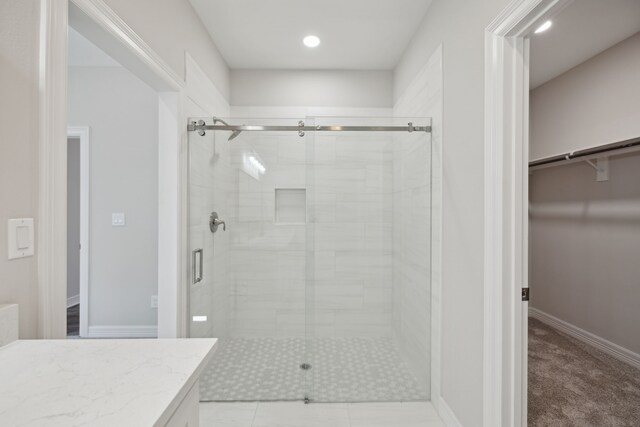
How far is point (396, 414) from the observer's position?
6.44ft

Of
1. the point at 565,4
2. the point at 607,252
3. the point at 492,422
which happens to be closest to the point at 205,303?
the point at 492,422

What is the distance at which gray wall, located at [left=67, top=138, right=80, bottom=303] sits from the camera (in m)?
4.26

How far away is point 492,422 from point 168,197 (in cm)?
210

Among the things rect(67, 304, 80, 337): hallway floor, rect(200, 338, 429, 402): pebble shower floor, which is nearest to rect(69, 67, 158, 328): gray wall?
rect(67, 304, 80, 337): hallway floor

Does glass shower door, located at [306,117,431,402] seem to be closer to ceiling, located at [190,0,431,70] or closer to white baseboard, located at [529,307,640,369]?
ceiling, located at [190,0,431,70]

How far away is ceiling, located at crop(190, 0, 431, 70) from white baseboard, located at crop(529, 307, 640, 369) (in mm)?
3025

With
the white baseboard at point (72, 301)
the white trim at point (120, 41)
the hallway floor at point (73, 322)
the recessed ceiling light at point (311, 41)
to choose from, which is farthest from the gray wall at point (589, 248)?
the white baseboard at point (72, 301)

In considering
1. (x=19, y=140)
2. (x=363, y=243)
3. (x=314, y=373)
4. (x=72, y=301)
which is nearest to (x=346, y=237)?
(x=363, y=243)

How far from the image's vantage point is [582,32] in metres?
2.27

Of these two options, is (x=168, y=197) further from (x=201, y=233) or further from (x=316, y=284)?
(x=316, y=284)

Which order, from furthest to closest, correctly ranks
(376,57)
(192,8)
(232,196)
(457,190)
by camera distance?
(376,57) < (232,196) < (192,8) < (457,190)

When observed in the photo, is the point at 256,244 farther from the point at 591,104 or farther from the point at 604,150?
the point at 591,104

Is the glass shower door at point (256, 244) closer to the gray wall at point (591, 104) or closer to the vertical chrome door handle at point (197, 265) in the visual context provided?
the vertical chrome door handle at point (197, 265)

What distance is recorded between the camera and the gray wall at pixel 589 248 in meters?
2.46
